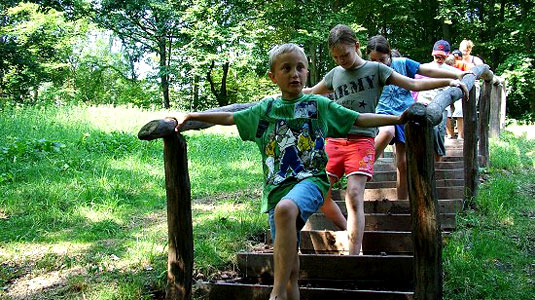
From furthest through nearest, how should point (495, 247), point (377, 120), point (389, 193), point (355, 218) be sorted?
1. point (389, 193)
2. point (495, 247)
3. point (355, 218)
4. point (377, 120)

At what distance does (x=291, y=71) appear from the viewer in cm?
273

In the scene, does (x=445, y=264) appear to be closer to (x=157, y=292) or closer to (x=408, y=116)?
(x=408, y=116)

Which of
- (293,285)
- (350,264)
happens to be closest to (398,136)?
(350,264)

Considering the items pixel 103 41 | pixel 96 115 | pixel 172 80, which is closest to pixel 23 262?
pixel 96 115

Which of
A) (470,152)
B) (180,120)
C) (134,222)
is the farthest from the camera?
(470,152)

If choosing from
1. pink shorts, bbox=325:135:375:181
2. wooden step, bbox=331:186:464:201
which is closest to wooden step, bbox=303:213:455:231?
wooden step, bbox=331:186:464:201

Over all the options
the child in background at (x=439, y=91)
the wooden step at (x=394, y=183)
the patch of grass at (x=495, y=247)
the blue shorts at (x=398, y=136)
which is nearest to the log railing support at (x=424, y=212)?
the patch of grass at (x=495, y=247)

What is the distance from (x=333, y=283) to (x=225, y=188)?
339cm

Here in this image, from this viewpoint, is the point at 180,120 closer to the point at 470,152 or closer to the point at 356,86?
the point at 356,86

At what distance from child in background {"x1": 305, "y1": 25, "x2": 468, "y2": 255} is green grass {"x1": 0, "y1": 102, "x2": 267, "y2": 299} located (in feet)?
3.46

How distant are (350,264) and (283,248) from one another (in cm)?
95

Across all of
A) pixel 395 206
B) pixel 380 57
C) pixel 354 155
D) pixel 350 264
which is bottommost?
pixel 350 264

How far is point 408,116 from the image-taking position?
2.50 meters

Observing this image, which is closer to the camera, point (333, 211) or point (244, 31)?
point (333, 211)
